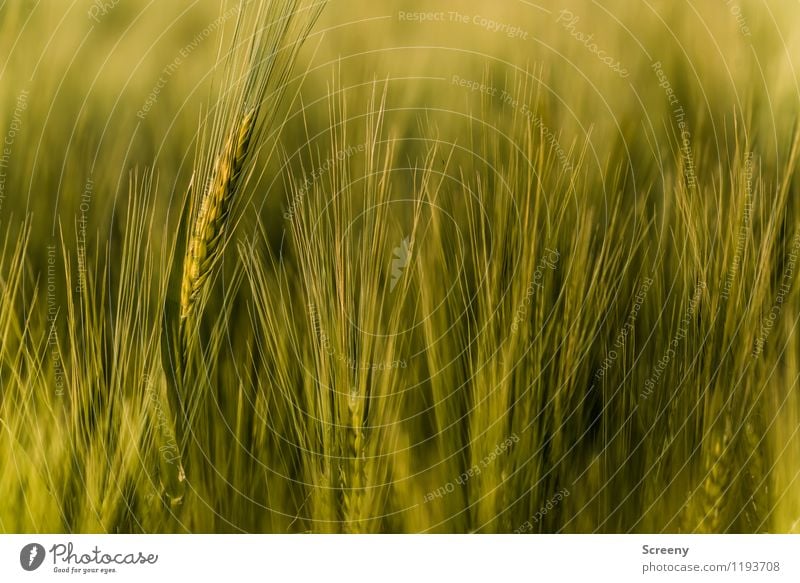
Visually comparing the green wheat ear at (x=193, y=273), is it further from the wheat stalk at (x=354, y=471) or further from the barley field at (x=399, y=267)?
the wheat stalk at (x=354, y=471)

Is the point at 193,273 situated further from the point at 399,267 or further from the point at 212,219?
the point at 399,267

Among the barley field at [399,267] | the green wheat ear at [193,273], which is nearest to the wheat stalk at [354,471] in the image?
the barley field at [399,267]

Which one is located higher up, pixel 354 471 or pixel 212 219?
pixel 212 219

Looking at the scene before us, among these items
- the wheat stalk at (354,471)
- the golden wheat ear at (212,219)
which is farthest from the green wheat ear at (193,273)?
the wheat stalk at (354,471)

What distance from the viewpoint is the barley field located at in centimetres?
59

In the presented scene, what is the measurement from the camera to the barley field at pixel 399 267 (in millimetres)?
590

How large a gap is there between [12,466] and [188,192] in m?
0.36

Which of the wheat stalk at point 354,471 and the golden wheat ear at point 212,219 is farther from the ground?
the golden wheat ear at point 212,219

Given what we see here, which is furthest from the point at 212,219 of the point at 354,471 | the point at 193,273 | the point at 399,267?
the point at 354,471

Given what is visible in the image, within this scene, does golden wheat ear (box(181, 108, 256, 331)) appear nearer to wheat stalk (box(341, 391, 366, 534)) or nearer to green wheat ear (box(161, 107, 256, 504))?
green wheat ear (box(161, 107, 256, 504))

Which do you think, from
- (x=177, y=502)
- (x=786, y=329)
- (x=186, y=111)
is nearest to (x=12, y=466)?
(x=177, y=502)

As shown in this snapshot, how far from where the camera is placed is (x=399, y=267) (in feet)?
1.97
